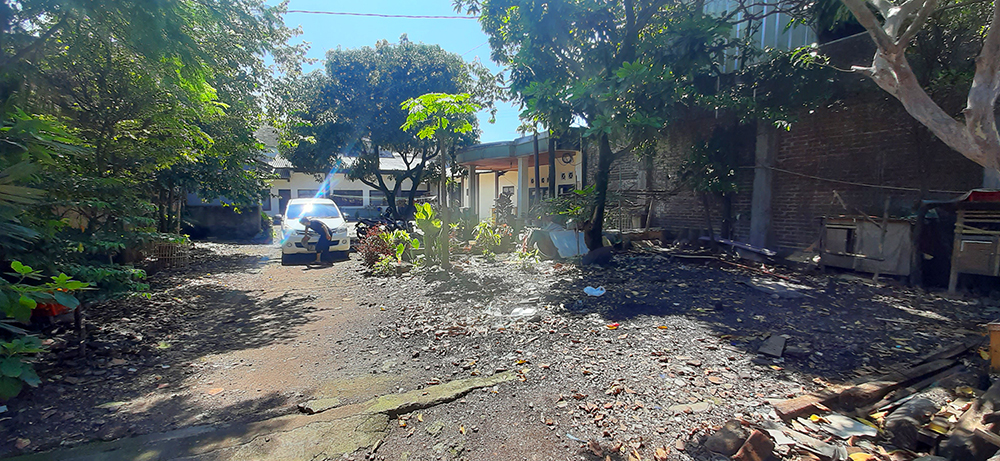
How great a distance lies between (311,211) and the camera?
1179 centimetres

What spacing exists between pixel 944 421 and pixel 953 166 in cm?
574

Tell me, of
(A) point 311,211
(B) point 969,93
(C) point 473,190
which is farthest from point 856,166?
(C) point 473,190

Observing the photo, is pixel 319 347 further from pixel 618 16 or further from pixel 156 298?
pixel 618 16

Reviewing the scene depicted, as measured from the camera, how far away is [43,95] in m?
4.17

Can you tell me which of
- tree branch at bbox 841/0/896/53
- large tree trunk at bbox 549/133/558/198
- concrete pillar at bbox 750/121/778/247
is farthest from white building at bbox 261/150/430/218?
tree branch at bbox 841/0/896/53

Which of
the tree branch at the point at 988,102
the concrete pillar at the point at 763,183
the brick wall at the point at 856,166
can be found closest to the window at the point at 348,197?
the concrete pillar at the point at 763,183

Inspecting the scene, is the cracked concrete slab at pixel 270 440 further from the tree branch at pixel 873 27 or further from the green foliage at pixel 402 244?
the green foliage at pixel 402 244

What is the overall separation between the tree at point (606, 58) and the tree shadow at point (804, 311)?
2.34 metres

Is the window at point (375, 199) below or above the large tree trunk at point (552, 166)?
below

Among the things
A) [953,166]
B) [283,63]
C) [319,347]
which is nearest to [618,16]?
[953,166]

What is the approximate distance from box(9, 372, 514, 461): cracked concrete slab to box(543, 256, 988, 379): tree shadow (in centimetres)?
290

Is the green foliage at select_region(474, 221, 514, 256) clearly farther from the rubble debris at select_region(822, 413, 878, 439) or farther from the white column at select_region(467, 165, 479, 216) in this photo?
the rubble debris at select_region(822, 413, 878, 439)

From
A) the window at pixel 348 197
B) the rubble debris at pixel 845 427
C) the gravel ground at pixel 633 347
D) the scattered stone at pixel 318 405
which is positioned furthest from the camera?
the window at pixel 348 197

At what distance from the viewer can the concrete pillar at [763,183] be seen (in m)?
8.63
